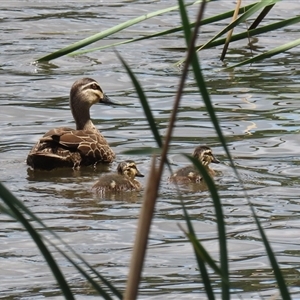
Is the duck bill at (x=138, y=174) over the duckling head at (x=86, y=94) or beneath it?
beneath

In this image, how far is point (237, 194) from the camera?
6.64 meters

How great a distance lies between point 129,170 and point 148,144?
0.97 meters

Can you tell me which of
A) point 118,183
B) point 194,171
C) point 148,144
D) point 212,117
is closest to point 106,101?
point 148,144

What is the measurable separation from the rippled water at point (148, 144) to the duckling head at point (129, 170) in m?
0.16

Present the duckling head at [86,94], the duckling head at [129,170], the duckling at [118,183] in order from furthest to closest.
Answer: the duckling head at [86,94], the duckling head at [129,170], the duckling at [118,183]

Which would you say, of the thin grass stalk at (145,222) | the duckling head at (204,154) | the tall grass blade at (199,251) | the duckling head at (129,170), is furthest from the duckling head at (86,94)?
the thin grass stalk at (145,222)

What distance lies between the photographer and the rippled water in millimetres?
5012

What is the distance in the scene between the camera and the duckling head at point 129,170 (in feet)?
23.2

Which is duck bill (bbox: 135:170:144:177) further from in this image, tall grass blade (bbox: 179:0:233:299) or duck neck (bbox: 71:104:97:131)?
tall grass blade (bbox: 179:0:233:299)

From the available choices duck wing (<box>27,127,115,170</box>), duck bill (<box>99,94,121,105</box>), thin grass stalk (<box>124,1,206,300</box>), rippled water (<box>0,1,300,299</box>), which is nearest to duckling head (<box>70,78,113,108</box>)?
duck bill (<box>99,94,121,105</box>)

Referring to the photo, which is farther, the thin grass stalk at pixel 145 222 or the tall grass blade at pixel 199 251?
the tall grass blade at pixel 199 251

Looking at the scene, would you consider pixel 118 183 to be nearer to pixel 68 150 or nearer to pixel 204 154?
pixel 204 154

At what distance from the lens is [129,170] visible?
7.11 metres

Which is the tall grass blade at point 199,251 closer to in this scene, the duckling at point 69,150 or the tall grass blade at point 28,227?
the tall grass blade at point 28,227
